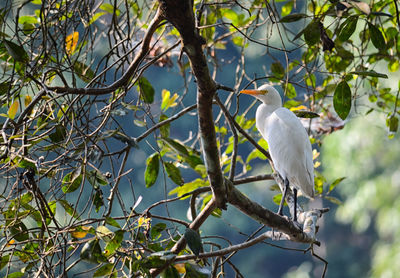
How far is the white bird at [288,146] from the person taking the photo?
1.72 metres

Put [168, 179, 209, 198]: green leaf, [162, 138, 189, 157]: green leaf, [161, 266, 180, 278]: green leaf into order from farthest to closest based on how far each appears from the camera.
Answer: [168, 179, 209, 198]: green leaf
[162, 138, 189, 157]: green leaf
[161, 266, 180, 278]: green leaf

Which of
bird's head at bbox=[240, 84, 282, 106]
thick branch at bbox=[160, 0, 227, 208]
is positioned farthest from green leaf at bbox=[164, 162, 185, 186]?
bird's head at bbox=[240, 84, 282, 106]

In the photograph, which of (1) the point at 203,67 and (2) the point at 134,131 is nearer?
(1) the point at 203,67

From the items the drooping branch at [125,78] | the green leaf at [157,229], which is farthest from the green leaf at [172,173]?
the drooping branch at [125,78]

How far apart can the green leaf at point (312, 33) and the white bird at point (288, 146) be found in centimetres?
63

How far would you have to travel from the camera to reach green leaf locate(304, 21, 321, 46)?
1081mm

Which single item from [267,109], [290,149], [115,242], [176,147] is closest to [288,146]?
[290,149]

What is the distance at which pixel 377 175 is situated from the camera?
4.30 m

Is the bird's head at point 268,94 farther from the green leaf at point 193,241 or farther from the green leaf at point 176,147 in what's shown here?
the green leaf at point 193,241

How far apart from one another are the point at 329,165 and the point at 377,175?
1.37ft

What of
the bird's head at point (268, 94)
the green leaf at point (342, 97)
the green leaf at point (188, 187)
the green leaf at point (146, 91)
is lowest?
the green leaf at point (342, 97)

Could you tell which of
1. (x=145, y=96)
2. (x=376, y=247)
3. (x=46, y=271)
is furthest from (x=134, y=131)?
(x=46, y=271)

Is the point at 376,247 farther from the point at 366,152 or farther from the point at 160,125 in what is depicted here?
the point at 160,125

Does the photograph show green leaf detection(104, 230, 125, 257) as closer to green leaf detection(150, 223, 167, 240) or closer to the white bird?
green leaf detection(150, 223, 167, 240)
